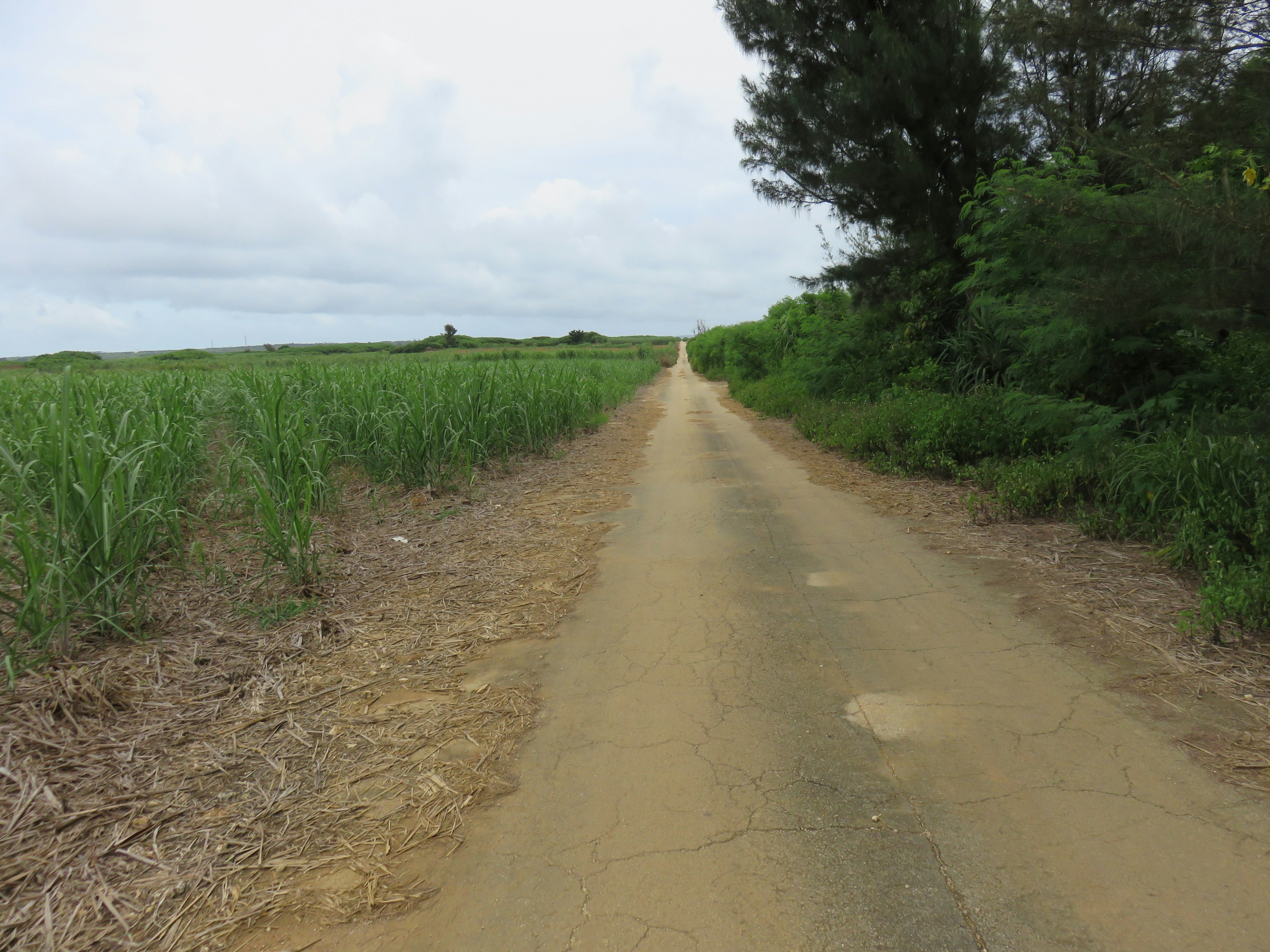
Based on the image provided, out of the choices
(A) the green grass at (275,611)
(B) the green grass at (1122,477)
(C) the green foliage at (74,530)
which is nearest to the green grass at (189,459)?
(C) the green foliage at (74,530)

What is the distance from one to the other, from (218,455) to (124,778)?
481 centimetres

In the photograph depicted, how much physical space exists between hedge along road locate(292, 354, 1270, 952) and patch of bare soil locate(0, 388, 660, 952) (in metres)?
0.25

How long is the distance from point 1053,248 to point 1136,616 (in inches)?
91.2

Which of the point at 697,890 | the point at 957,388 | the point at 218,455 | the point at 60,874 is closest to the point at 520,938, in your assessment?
the point at 697,890

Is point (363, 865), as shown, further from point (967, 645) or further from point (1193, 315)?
point (1193, 315)

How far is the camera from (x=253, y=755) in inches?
106

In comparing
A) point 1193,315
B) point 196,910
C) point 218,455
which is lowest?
point 196,910

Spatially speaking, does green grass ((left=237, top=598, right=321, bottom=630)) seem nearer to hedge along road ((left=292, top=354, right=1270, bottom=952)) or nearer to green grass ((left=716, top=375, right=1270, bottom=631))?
hedge along road ((left=292, top=354, right=1270, bottom=952))

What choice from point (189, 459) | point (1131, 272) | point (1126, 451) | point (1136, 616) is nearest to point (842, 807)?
A: point (1136, 616)

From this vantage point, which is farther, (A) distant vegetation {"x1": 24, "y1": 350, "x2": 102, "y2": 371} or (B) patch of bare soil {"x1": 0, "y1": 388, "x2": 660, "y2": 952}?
(A) distant vegetation {"x1": 24, "y1": 350, "x2": 102, "y2": 371}

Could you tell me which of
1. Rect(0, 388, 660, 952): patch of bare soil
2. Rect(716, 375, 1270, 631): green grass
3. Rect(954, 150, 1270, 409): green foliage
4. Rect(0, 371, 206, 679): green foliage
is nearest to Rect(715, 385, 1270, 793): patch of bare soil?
Rect(716, 375, 1270, 631): green grass

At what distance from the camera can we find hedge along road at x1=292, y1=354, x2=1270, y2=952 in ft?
6.05

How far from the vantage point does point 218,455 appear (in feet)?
21.6

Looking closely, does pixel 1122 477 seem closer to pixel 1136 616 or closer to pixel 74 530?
pixel 1136 616
